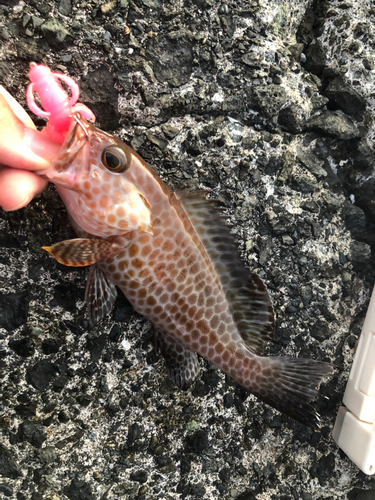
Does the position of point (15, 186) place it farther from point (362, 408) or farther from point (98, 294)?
point (362, 408)

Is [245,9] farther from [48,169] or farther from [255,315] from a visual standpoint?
[255,315]

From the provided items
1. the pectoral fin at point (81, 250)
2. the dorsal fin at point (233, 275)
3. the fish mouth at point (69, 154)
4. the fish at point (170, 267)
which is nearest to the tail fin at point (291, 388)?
the fish at point (170, 267)

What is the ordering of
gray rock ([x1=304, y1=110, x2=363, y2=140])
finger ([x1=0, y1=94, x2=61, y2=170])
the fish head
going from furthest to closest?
gray rock ([x1=304, y1=110, x2=363, y2=140]), the fish head, finger ([x1=0, y1=94, x2=61, y2=170])

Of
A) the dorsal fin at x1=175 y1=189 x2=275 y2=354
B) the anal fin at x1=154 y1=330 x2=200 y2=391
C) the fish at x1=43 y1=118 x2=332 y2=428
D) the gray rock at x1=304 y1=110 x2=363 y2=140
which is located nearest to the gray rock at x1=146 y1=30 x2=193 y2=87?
the fish at x1=43 y1=118 x2=332 y2=428

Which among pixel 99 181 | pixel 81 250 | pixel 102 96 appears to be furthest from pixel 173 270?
pixel 102 96

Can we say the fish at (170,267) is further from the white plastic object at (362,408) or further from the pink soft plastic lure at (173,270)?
the white plastic object at (362,408)

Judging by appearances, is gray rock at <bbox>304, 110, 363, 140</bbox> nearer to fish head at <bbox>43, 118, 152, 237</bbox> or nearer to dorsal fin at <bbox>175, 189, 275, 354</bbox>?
dorsal fin at <bbox>175, 189, 275, 354</bbox>
